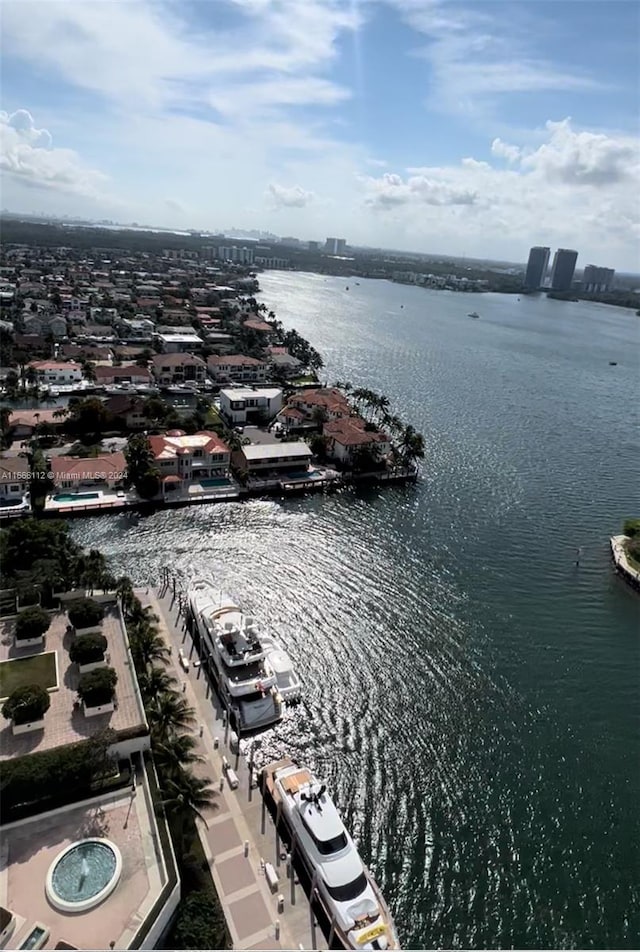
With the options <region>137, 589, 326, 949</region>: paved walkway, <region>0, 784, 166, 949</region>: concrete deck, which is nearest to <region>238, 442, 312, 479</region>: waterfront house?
<region>137, 589, 326, 949</region>: paved walkway

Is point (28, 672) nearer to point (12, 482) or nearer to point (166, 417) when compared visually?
point (12, 482)

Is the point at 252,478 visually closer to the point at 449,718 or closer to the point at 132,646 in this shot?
the point at 132,646

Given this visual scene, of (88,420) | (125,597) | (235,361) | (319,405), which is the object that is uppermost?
(235,361)

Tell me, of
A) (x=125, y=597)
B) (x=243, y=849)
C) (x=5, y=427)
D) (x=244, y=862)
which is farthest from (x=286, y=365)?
(x=244, y=862)

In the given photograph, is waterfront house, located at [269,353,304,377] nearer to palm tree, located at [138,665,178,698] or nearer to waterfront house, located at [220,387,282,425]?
waterfront house, located at [220,387,282,425]

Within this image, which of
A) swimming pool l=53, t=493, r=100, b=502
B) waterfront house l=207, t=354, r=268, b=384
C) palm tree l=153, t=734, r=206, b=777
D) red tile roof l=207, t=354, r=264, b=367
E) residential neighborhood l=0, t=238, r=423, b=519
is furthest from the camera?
red tile roof l=207, t=354, r=264, b=367

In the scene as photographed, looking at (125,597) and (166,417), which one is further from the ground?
(166,417)
